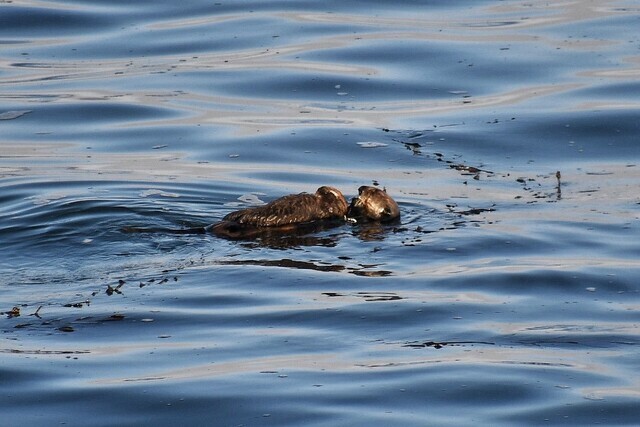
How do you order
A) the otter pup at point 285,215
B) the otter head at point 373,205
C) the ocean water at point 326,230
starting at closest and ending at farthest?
the ocean water at point 326,230 → the otter pup at point 285,215 → the otter head at point 373,205

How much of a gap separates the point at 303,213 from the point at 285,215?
0.57ft

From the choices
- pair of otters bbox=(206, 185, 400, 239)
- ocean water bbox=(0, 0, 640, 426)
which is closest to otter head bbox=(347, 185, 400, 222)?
pair of otters bbox=(206, 185, 400, 239)

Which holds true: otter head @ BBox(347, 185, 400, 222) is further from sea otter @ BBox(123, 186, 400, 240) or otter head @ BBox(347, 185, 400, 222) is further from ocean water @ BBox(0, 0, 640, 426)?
ocean water @ BBox(0, 0, 640, 426)

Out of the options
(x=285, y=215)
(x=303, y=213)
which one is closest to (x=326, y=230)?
(x=303, y=213)

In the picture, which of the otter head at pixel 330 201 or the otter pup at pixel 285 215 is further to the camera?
the otter head at pixel 330 201

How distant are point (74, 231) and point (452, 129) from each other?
5669 millimetres

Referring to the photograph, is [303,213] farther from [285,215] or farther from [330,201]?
[330,201]

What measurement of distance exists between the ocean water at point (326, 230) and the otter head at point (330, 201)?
0.28m

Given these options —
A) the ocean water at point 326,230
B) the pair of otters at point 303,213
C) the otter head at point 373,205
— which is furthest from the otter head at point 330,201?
the ocean water at point 326,230

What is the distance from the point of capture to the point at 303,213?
1162 centimetres

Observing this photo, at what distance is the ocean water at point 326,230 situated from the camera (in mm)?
8031

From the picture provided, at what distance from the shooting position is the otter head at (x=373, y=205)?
11758 mm

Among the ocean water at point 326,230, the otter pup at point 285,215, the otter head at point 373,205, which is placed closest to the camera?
the ocean water at point 326,230

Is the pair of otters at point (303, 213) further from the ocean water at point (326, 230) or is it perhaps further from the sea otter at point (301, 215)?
the ocean water at point (326, 230)
